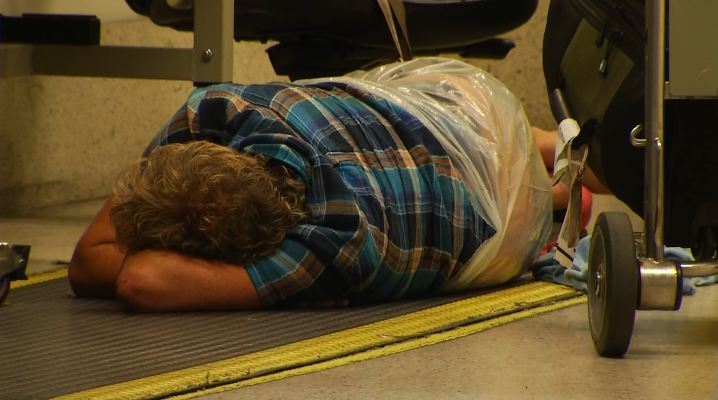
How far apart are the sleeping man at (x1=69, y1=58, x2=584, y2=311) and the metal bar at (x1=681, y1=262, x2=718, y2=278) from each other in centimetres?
46

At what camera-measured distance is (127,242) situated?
5.97 ft

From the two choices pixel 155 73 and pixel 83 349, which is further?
pixel 155 73

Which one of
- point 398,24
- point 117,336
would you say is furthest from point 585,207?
point 117,336

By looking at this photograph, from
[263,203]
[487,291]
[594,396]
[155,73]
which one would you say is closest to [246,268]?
[263,203]

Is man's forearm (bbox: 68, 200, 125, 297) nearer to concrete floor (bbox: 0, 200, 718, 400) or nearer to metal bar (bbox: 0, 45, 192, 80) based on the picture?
concrete floor (bbox: 0, 200, 718, 400)

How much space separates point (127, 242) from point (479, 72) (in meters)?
0.74

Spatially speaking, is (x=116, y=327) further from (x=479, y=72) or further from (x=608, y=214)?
(x=479, y=72)

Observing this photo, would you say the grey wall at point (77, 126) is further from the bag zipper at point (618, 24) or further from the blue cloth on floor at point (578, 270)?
the bag zipper at point (618, 24)

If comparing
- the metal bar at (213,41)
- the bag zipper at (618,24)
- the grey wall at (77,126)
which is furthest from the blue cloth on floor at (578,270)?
the grey wall at (77,126)

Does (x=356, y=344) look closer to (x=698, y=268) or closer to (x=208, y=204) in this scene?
(x=208, y=204)

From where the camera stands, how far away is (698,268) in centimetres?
152

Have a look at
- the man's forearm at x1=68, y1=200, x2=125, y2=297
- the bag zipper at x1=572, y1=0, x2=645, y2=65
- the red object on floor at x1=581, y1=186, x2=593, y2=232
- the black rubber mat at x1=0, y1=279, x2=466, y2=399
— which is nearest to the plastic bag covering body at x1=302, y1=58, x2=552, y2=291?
→ the black rubber mat at x1=0, y1=279, x2=466, y2=399

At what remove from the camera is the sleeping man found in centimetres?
177

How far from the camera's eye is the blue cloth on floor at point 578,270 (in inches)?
79.2
